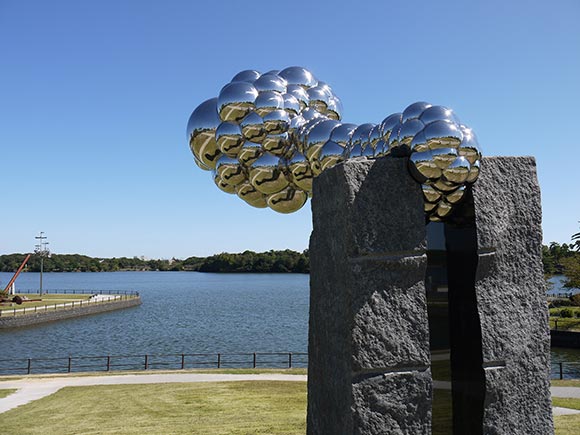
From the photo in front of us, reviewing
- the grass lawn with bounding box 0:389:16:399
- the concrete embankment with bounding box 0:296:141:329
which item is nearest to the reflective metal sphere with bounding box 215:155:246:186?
the grass lawn with bounding box 0:389:16:399

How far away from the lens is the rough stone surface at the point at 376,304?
3.60 meters

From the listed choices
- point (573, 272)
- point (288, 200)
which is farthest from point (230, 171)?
point (573, 272)

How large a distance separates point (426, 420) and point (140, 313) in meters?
53.1

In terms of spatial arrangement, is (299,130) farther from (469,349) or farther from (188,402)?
(188,402)

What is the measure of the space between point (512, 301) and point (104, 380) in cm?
1351

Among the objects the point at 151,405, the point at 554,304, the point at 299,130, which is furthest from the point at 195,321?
the point at 299,130

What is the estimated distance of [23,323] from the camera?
39.1 meters

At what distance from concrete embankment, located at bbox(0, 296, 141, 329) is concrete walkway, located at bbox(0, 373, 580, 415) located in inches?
1024

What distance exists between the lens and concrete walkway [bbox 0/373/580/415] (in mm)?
12637

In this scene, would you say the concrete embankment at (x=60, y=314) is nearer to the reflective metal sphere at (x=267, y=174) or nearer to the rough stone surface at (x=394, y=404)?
the reflective metal sphere at (x=267, y=174)

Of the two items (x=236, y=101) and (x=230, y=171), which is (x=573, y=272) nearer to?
(x=230, y=171)

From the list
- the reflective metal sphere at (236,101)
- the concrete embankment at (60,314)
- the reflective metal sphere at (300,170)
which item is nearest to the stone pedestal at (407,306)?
the reflective metal sphere at (300,170)

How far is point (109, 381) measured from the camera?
572 inches

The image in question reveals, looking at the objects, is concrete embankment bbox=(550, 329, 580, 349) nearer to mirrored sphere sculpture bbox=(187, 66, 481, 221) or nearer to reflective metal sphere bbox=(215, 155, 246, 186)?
mirrored sphere sculpture bbox=(187, 66, 481, 221)
